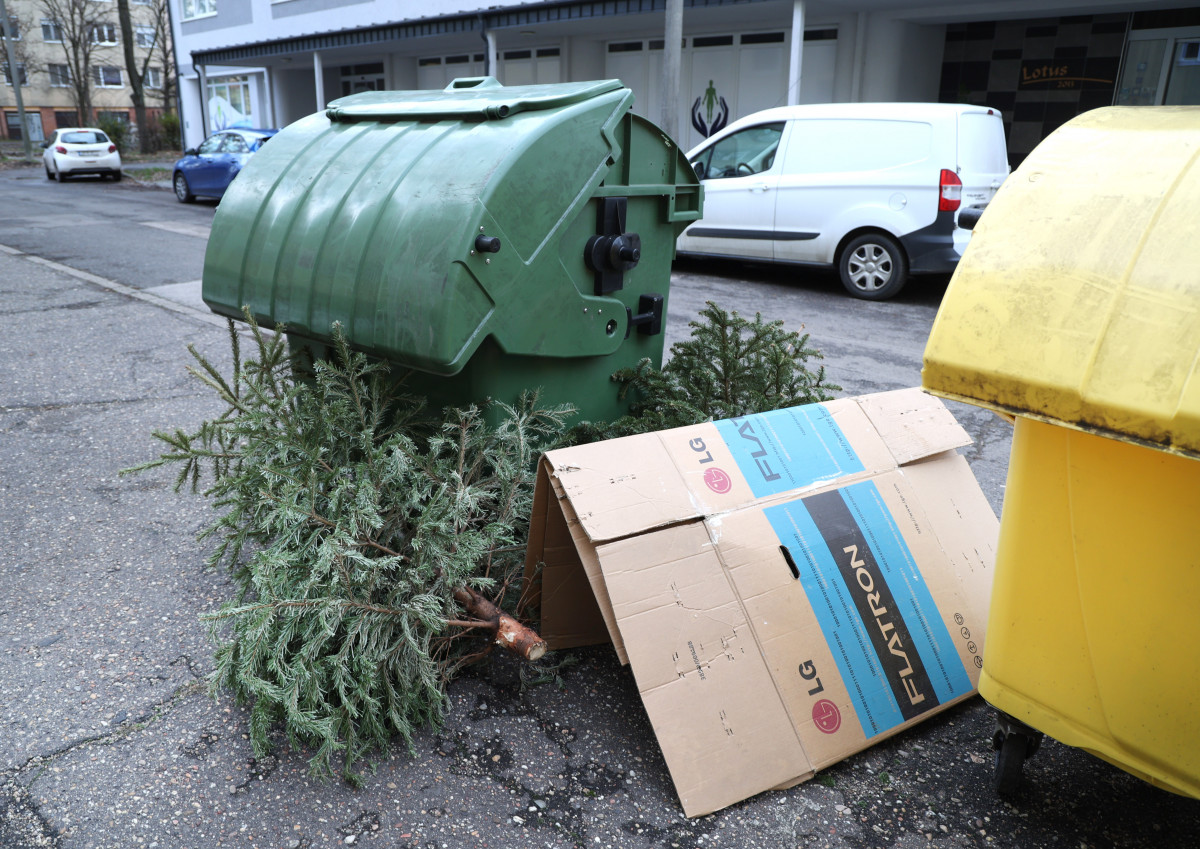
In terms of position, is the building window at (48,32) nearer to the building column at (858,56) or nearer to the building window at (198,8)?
the building window at (198,8)

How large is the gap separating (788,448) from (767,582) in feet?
1.65

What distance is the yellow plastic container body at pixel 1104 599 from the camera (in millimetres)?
1771

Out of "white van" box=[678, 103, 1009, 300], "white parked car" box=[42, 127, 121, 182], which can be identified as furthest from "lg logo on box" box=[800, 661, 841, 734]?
"white parked car" box=[42, 127, 121, 182]

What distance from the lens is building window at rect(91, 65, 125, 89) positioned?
47916 mm

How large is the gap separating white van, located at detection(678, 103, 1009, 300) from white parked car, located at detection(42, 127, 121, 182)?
61.2 feet

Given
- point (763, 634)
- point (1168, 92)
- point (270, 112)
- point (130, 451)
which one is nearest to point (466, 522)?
point (763, 634)

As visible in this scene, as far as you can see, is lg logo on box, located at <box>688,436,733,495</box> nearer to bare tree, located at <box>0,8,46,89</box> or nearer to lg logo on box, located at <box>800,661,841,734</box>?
lg logo on box, located at <box>800,661,841,734</box>

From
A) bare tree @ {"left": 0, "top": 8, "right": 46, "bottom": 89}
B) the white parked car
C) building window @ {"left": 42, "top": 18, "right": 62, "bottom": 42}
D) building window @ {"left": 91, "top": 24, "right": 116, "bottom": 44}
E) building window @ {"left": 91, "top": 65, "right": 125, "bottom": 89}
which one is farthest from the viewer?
building window @ {"left": 42, "top": 18, "right": 62, "bottom": 42}

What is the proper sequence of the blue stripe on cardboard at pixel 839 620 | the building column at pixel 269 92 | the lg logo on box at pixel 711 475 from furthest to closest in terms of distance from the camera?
1. the building column at pixel 269 92
2. the lg logo on box at pixel 711 475
3. the blue stripe on cardboard at pixel 839 620

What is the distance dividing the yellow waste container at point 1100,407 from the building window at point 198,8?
29199mm

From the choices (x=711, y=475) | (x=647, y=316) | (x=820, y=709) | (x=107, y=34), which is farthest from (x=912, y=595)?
(x=107, y=34)

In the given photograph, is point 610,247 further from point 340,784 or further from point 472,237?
point 340,784

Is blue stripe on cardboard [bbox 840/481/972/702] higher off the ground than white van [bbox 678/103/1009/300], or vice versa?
white van [bbox 678/103/1009/300]

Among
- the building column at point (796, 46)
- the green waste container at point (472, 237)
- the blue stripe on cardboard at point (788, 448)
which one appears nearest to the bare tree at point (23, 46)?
the building column at point (796, 46)
